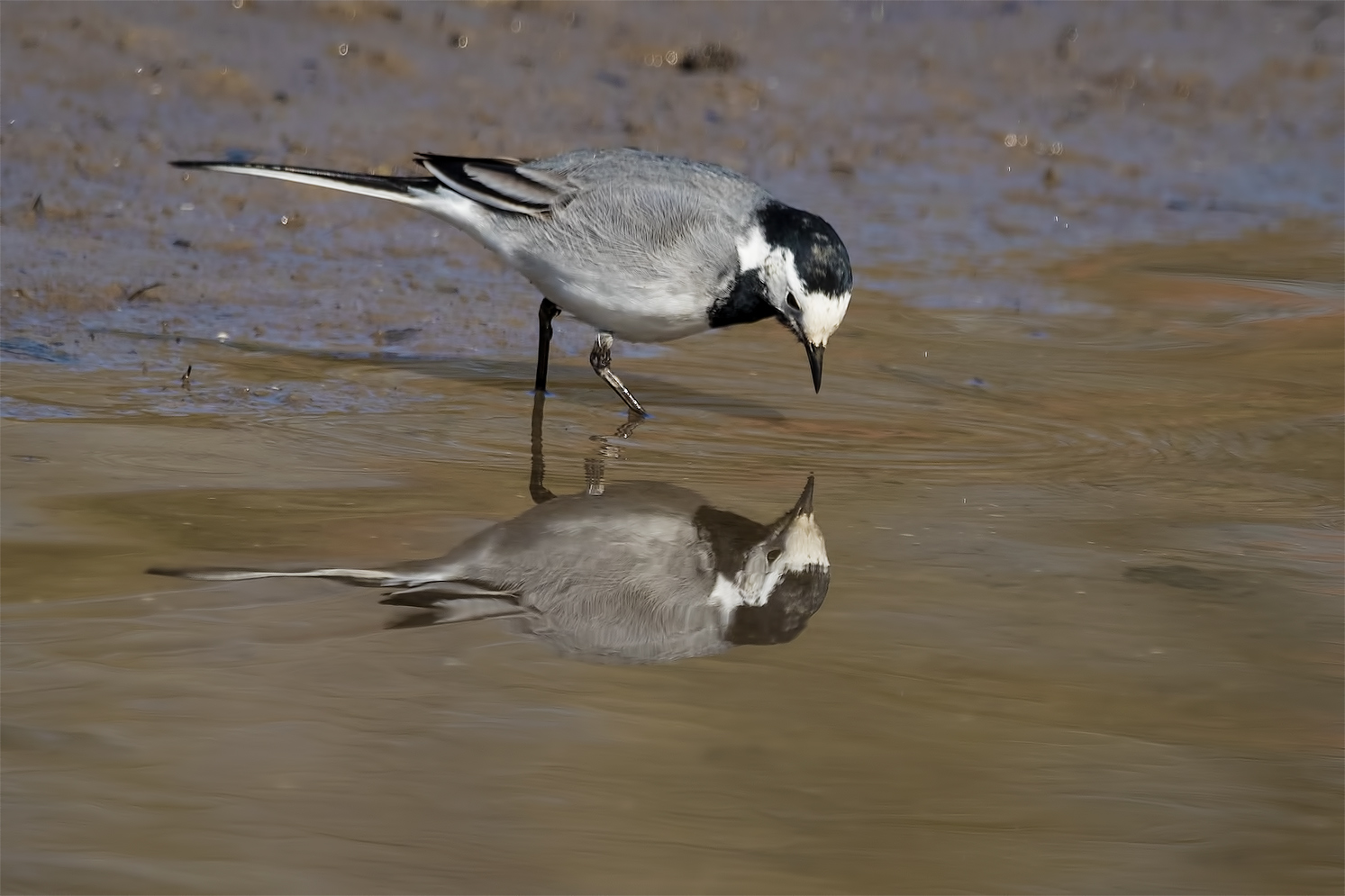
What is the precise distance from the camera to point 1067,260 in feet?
30.2

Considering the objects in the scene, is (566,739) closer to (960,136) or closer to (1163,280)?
(1163,280)

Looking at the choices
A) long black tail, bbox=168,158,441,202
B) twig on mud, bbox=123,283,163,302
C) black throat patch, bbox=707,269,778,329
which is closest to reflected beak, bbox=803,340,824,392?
black throat patch, bbox=707,269,778,329

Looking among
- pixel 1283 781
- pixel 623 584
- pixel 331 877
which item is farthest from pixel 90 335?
pixel 1283 781

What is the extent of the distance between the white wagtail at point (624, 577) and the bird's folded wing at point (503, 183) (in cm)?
141

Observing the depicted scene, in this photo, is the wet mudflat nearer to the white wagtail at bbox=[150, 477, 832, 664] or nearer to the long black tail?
the white wagtail at bbox=[150, 477, 832, 664]

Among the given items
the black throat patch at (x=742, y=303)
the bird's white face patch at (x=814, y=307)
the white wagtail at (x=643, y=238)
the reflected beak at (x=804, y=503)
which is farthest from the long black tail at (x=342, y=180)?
the reflected beak at (x=804, y=503)

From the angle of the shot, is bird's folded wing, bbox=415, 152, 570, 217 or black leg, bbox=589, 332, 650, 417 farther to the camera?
black leg, bbox=589, 332, 650, 417

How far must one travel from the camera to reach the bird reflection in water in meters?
4.38

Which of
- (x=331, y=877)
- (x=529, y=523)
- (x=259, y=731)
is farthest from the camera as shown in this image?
(x=529, y=523)

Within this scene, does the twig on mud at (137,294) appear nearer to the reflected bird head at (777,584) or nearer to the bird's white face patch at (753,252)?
the bird's white face patch at (753,252)

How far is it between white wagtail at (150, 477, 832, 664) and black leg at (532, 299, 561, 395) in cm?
142

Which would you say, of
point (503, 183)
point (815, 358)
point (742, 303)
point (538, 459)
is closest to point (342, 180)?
point (503, 183)

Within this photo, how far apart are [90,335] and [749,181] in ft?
8.41

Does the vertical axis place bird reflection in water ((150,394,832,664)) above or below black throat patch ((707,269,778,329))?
A: below
